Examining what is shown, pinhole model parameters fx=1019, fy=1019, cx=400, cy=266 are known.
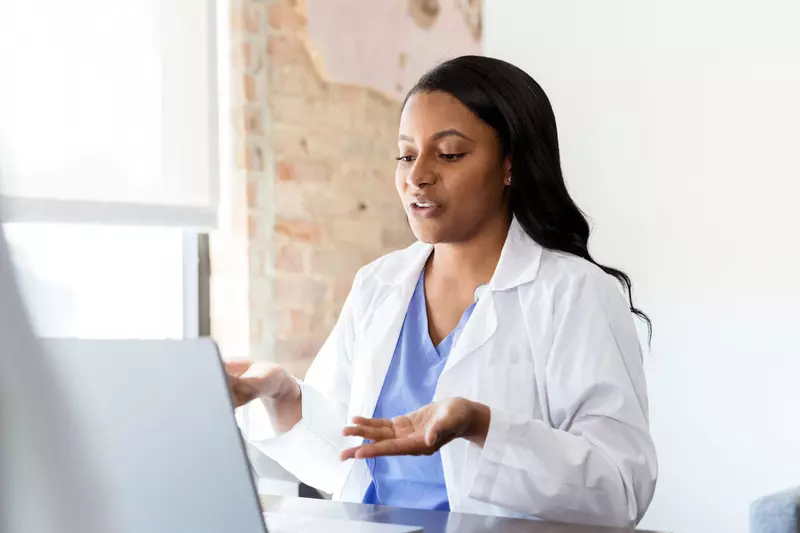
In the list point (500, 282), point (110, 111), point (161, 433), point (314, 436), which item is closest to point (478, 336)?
point (500, 282)

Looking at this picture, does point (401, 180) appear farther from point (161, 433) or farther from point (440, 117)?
point (161, 433)

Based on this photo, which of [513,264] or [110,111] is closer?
[513,264]

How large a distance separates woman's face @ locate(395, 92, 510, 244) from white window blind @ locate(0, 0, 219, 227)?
96cm

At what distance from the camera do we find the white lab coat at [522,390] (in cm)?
125

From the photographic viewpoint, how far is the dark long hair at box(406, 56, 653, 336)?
159 centimetres

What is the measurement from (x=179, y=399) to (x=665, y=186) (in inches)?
85.2

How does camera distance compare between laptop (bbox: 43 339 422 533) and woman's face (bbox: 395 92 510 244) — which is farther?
woman's face (bbox: 395 92 510 244)

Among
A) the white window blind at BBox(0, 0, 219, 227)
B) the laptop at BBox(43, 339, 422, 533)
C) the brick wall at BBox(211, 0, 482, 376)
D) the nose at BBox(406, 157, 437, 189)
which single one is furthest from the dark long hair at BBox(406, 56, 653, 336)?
the brick wall at BBox(211, 0, 482, 376)

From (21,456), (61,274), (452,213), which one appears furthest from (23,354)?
(61,274)

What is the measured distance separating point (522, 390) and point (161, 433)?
76 cm

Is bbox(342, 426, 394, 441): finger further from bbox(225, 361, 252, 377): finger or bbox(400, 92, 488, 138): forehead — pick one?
bbox(400, 92, 488, 138): forehead

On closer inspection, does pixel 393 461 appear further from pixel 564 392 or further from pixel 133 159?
pixel 133 159

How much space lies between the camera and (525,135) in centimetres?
160

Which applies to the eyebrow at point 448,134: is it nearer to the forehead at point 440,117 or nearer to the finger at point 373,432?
the forehead at point 440,117
